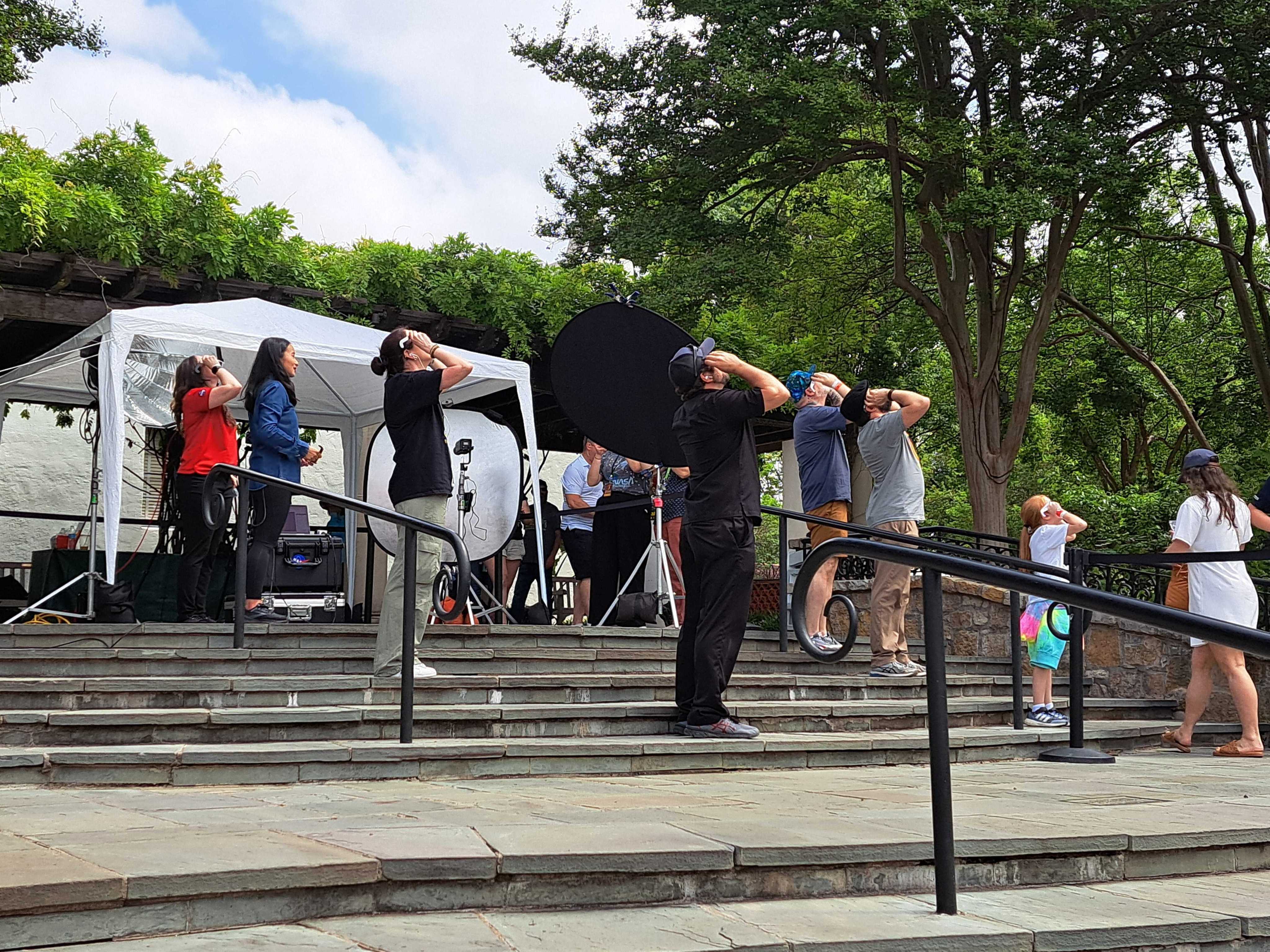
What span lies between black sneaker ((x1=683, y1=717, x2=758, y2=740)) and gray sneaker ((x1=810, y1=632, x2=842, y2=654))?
50 cm

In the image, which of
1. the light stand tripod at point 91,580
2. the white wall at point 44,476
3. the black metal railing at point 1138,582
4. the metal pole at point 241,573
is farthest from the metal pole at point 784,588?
the white wall at point 44,476

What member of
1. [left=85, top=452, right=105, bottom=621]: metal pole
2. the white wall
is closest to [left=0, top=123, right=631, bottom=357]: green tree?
[left=85, top=452, right=105, bottom=621]: metal pole

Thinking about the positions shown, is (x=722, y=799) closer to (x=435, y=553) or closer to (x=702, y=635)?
(x=702, y=635)

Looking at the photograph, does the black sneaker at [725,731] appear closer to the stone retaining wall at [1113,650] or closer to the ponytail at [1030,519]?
the stone retaining wall at [1113,650]

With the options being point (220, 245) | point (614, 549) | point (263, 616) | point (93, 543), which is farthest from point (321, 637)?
point (220, 245)

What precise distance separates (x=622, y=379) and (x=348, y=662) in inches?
86.1

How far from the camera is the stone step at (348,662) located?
5.55 metres

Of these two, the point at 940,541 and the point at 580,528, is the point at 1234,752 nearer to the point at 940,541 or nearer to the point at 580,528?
the point at 940,541

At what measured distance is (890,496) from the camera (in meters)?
7.37

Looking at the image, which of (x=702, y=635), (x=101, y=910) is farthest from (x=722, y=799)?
(x=101, y=910)

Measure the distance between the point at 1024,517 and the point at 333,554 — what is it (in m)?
5.67

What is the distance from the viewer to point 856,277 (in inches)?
652

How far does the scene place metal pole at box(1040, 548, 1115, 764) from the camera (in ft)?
19.2

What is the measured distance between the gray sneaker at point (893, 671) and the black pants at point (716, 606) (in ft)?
6.15
